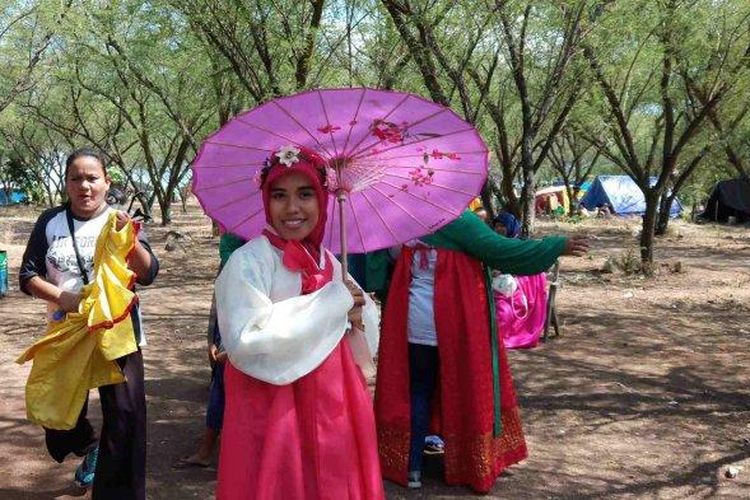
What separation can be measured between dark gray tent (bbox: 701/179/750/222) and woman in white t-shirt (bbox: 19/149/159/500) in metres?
28.7

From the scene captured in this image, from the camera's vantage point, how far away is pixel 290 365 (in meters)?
2.24

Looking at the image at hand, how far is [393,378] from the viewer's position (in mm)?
3752

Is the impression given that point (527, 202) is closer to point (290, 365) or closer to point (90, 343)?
point (90, 343)

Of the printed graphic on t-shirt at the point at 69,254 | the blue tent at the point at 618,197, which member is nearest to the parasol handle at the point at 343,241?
the printed graphic on t-shirt at the point at 69,254

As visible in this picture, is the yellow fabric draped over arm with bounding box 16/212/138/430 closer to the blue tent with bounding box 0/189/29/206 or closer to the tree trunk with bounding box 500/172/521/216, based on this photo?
the tree trunk with bounding box 500/172/521/216

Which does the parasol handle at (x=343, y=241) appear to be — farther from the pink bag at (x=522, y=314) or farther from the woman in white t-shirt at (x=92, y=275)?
the pink bag at (x=522, y=314)

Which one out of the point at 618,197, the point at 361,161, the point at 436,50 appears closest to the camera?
the point at 361,161

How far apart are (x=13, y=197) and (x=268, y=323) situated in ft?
159

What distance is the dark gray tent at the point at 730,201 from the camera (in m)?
28.3

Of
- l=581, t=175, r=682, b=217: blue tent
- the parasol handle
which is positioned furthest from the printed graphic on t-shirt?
l=581, t=175, r=682, b=217: blue tent

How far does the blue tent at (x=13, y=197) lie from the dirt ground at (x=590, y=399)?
3705cm

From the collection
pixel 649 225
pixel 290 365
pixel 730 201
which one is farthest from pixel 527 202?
pixel 730 201

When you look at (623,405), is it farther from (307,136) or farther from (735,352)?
(307,136)

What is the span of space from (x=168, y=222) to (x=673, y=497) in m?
24.6
